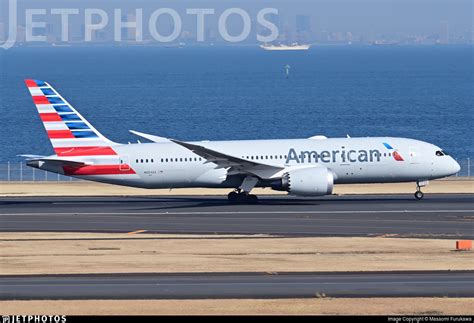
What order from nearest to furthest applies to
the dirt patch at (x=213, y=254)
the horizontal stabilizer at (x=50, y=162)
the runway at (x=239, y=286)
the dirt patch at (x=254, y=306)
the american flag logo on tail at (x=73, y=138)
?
1. the dirt patch at (x=254, y=306)
2. the runway at (x=239, y=286)
3. the dirt patch at (x=213, y=254)
4. the horizontal stabilizer at (x=50, y=162)
5. the american flag logo on tail at (x=73, y=138)

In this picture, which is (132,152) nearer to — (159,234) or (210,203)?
(210,203)

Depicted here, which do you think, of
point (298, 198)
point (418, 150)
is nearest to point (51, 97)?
point (298, 198)

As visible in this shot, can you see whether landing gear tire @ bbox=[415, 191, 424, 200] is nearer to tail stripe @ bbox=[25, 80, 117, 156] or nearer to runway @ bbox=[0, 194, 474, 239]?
runway @ bbox=[0, 194, 474, 239]

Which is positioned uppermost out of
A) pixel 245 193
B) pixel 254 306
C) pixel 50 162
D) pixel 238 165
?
pixel 50 162

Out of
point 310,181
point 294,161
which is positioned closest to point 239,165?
point 294,161

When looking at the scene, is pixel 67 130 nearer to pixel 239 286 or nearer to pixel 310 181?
pixel 310 181

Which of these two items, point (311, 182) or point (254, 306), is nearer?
point (254, 306)

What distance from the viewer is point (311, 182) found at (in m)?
61.6

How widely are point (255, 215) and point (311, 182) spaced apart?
4845 millimetres

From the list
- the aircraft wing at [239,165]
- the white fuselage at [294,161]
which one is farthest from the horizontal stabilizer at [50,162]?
the aircraft wing at [239,165]

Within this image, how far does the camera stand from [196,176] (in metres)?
64.1

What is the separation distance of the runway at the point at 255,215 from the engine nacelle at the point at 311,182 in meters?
0.88

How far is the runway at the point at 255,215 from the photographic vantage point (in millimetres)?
52375

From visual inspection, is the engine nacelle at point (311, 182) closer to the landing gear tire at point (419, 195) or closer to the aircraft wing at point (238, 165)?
the aircraft wing at point (238, 165)
